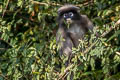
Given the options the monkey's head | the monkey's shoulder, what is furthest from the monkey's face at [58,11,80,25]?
the monkey's shoulder

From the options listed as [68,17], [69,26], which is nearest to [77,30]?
[69,26]

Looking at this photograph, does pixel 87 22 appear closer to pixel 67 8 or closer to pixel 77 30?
pixel 77 30

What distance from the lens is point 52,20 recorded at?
597cm

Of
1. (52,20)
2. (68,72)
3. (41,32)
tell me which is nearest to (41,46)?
(41,32)

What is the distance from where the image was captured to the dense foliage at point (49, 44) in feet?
13.0

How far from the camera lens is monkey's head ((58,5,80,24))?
16.9 ft

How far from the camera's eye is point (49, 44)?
5.31m

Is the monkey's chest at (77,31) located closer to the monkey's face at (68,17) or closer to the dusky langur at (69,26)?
the dusky langur at (69,26)

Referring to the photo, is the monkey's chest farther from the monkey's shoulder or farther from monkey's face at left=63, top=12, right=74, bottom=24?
monkey's face at left=63, top=12, right=74, bottom=24

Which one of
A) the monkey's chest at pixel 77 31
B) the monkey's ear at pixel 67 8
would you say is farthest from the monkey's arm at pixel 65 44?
the monkey's ear at pixel 67 8

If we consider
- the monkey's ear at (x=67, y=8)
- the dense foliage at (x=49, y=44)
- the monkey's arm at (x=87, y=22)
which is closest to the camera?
the dense foliage at (x=49, y=44)

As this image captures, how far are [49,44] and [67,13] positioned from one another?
0.49 metres

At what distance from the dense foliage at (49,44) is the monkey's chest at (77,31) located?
0.69 ft

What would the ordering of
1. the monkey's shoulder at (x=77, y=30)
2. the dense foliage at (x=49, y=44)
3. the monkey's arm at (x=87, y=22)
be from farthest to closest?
the monkey's shoulder at (x=77, y=30), the monkey's arm at (x=87, y=22), the dense foliage at (x=49, y=44)
